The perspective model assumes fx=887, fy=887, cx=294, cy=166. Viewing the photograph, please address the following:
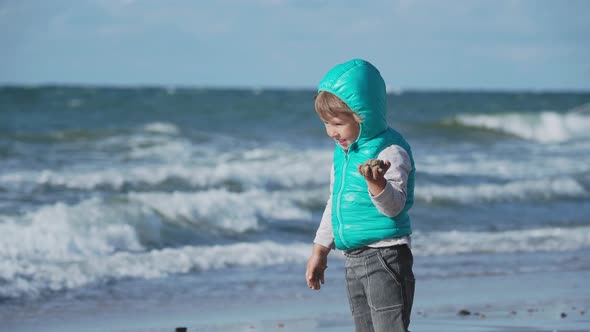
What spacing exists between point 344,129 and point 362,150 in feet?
0.34

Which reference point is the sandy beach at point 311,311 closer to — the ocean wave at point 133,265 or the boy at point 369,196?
the ocean wave at point 133,265

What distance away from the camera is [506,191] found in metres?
13.0

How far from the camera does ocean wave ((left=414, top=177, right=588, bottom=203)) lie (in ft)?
40.0

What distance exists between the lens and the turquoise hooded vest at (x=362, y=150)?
3166 mm

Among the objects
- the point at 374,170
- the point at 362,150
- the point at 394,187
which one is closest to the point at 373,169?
the point at 374,170

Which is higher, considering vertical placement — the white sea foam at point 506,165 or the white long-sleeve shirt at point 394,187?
the white sea foam at point 506,165

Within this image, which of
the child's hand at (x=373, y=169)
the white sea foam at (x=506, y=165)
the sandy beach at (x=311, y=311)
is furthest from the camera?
the white sea foam at (x=506, y=165)

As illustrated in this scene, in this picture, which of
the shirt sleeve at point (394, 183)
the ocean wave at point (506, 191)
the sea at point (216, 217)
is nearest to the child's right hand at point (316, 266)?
the shirt sleeve at point (394, 183)

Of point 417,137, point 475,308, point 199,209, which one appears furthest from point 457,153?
point 475,308

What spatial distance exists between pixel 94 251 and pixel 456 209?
5.49 m

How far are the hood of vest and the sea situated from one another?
120 inches

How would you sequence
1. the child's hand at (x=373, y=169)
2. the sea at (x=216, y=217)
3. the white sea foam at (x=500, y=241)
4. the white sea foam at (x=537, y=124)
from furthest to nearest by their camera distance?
the white sea foam at (x=537, y=124) < the white sea foam at (x=500, y=241) < the sea at (x=216, y=217) < the child's hand at (x=373, y=169)

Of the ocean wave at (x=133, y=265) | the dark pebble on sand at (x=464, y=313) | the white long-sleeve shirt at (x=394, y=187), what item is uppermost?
the white long-sleeve shirt at (x=394, y=187)

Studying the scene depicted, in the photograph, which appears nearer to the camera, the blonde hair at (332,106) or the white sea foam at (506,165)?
the blonde hair at (332,106)
